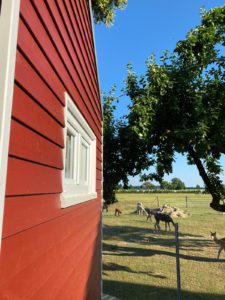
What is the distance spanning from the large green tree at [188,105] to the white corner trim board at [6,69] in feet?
24.4

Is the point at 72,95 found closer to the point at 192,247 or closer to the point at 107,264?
the point at 107,264

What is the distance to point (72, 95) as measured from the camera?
11.2ft

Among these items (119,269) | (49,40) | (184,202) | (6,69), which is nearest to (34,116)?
(6,69)

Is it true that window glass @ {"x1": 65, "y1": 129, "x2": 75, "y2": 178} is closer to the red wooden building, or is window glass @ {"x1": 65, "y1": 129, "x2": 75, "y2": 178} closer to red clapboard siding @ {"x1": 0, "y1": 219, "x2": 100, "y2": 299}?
the red wooden building

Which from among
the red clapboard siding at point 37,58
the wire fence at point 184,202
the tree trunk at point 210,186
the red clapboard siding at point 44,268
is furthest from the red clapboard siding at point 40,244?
the wire fence at point 184,202

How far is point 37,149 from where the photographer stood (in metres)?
2.12

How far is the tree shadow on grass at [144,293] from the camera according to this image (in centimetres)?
779

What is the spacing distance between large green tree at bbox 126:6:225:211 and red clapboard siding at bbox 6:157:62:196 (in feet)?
21.9

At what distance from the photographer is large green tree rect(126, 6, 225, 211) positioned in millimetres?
9188

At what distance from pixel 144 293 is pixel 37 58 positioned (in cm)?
730

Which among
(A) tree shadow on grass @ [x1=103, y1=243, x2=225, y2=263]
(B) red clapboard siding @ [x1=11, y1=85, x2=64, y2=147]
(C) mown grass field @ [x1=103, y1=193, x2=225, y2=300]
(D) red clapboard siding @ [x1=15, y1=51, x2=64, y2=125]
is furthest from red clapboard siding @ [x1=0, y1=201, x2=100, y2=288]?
(A) tree shadow on grass @ [x1=103, y1=243, x2=225, y2=263]

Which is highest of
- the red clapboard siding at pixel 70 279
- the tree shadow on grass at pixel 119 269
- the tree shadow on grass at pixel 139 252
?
the red clapboard siding at pixel 70 279

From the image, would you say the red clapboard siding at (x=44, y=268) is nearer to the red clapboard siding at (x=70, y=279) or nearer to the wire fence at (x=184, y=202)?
the red clapboard siding at (x=70, y=279)

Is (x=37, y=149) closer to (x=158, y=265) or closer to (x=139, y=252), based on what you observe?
(x=158, y=265)
